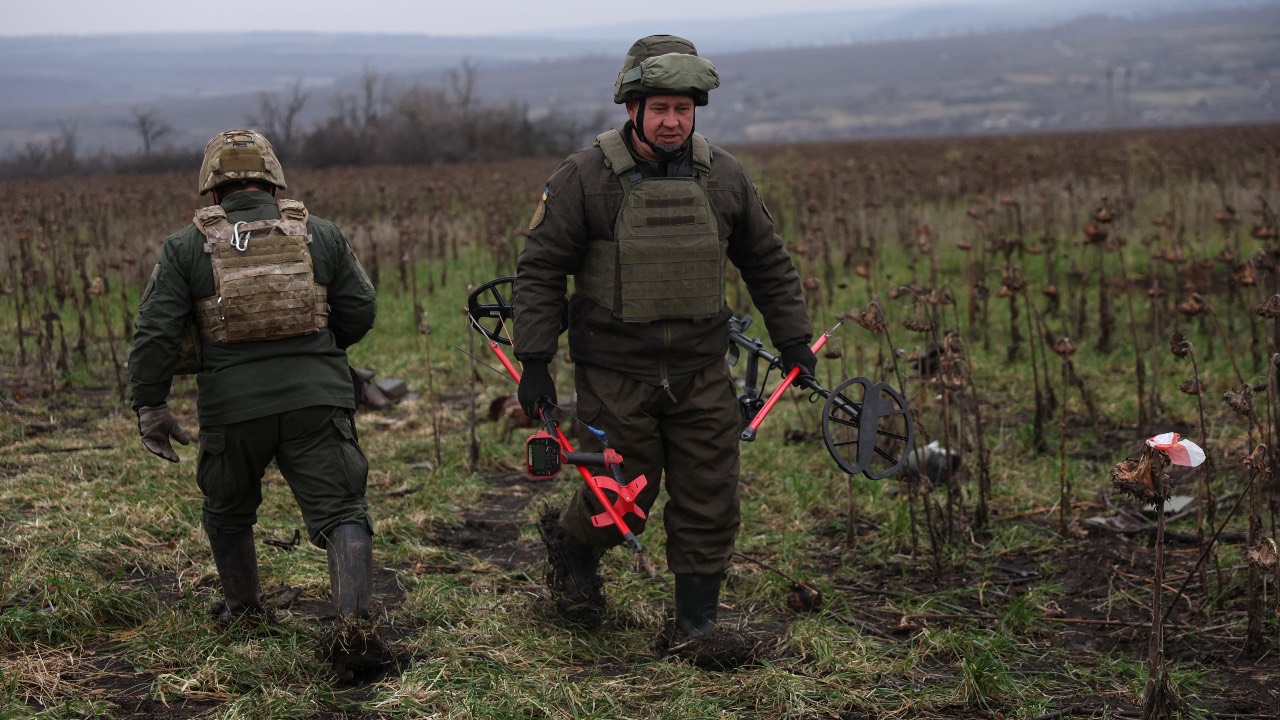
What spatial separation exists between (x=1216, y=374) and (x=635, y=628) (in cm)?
502

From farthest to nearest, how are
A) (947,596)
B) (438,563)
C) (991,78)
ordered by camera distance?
(991,78) < (438,563) < (947,596)

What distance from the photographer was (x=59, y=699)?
Answer: 348 cm

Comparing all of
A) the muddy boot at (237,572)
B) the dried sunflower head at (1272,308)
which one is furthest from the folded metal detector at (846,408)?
the muddy boot at (237,572)

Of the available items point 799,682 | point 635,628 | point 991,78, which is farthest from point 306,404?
point 991,78

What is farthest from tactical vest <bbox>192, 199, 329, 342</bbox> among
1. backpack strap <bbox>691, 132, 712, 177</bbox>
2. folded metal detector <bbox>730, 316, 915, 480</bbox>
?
folded metal detector <bbox>730, 316, 915, 480</bbox>

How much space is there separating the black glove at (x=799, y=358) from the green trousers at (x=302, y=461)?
4.79 ft

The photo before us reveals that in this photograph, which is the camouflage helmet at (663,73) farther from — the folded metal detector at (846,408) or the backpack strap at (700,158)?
the folded metal detector at (846,408)

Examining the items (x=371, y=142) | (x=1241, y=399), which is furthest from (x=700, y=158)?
(x=371, y=142)

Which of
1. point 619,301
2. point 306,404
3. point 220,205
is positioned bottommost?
point 306,404

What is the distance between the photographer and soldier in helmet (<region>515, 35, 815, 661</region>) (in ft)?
12.3

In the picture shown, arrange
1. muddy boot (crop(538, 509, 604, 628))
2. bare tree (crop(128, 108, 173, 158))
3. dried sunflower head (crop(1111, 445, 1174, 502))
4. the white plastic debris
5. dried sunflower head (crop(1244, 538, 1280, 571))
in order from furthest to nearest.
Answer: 1. bare tree (crop(128, 108, 173, 158))
2. muddy boot (crop(538, 509, 604, 628))
3. dried sunflower head (crop(1244, 538, 1280, 571))
4. dried sunflower head (crop(1111, 445, 1174, 502))
5. the white plastic debris

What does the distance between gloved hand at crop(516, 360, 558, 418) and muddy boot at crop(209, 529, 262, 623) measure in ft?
3.41

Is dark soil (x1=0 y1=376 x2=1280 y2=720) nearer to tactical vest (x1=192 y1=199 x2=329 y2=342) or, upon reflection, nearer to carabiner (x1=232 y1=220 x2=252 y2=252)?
tactical vest (x1=192 y1=199 x2=329 y2=342)

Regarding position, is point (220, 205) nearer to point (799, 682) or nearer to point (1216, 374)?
point (799, 682)
